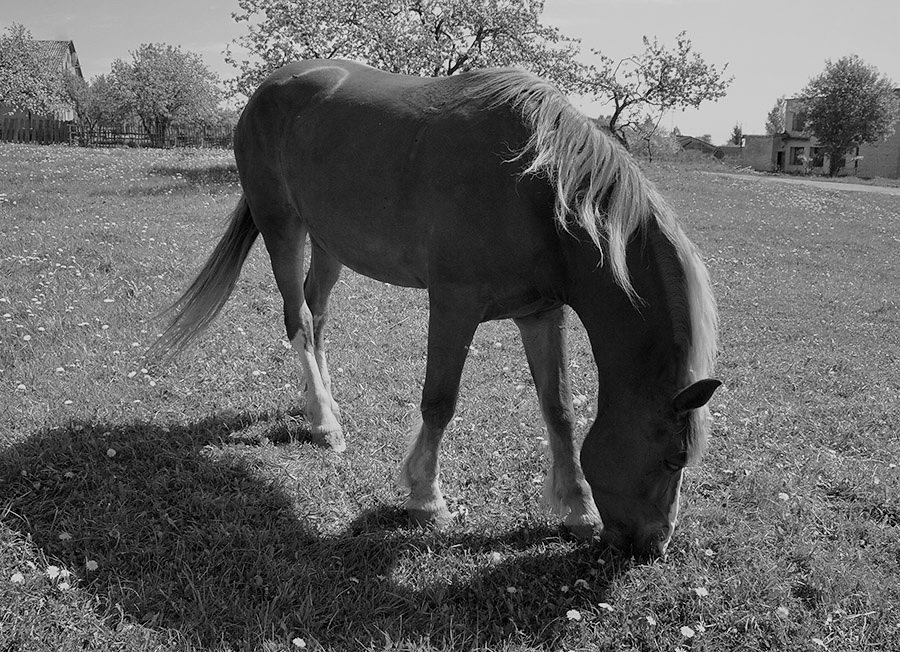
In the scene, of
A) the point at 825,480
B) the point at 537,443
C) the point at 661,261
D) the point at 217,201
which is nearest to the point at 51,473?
the point at 537,443

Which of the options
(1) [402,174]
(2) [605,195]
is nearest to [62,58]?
(1) [402,174]

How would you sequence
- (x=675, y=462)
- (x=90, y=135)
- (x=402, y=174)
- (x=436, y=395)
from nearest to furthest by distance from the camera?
(x=675, y=462) → (x=436, y=395) → (x=402, y=174) → (x=90, y=135)

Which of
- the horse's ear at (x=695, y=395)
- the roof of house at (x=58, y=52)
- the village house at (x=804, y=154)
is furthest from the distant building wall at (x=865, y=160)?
the roof of house at (x=58, y=52)

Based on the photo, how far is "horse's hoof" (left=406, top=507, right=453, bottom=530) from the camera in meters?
3.33

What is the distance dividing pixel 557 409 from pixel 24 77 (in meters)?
54.2

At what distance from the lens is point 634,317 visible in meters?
2.73

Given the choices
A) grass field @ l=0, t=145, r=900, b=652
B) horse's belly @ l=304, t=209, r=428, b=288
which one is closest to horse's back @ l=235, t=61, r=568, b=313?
horse's belly @ l=304, t=209, r=428, b=288

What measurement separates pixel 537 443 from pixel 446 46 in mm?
22212

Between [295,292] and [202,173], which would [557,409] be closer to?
[295,292]

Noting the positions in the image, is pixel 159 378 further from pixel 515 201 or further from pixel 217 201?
pixel 217 201

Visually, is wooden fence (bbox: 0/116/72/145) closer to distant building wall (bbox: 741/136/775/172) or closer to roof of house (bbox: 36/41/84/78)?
roof of house (bbox: 36/41/84/78)

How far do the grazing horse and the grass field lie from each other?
322 millimetres

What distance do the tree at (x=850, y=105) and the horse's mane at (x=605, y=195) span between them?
53729mm

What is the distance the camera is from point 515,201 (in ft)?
9.73
